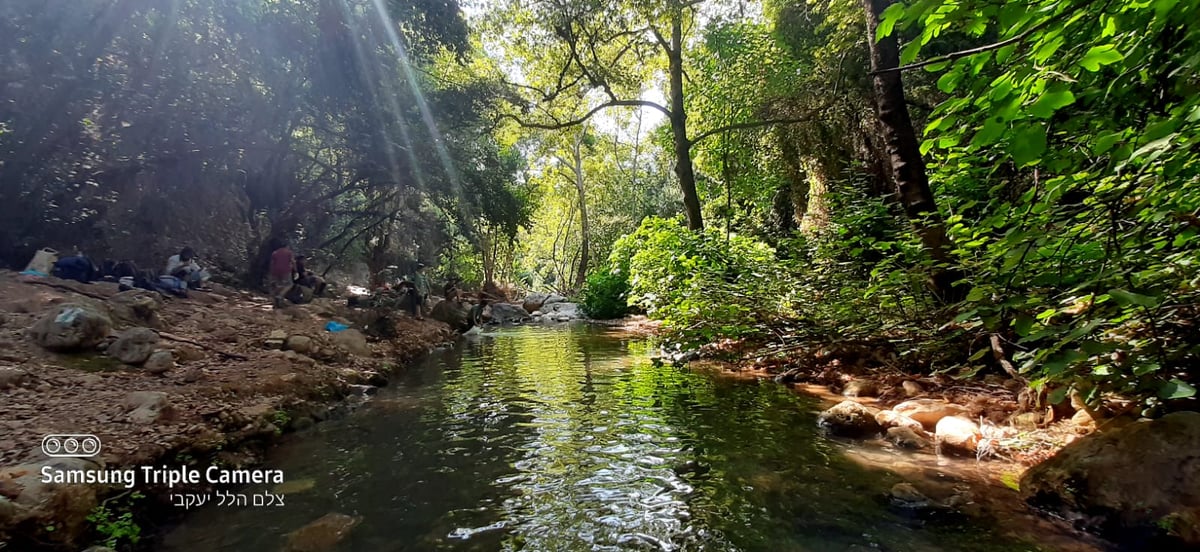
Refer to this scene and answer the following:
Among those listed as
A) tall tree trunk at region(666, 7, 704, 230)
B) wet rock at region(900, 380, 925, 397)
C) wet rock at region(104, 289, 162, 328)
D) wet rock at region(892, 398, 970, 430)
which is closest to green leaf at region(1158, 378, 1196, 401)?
wet rock at region(892, 398, 970, 430)

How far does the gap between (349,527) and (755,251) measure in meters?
7.98

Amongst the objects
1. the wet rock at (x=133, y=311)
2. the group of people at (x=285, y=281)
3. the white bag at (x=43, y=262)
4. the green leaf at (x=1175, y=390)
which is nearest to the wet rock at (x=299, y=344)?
the wet rock at (x=133, y=311)

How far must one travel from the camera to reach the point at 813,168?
1320 centimetres

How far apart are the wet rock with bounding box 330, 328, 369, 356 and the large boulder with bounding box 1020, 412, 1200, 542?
9863mm

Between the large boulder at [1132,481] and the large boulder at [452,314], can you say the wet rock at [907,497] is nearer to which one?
the large boulder at [1132,481]

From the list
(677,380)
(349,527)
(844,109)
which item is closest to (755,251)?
(677,380)

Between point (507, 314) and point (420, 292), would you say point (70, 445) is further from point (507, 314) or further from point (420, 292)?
point (507, 314)

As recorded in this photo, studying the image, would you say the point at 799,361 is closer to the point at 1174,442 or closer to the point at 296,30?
the point at 1174,442

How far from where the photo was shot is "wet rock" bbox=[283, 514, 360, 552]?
3342 mm

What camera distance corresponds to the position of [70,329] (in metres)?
5.93

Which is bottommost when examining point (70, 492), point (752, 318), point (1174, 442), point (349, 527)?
point (349, 527)

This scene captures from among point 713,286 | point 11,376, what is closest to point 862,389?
point 713,286

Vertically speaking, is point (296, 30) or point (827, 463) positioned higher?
point (296, 30)

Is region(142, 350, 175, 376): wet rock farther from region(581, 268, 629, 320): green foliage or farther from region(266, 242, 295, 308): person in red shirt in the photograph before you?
region(581, 268, 629, 320): green foliage
